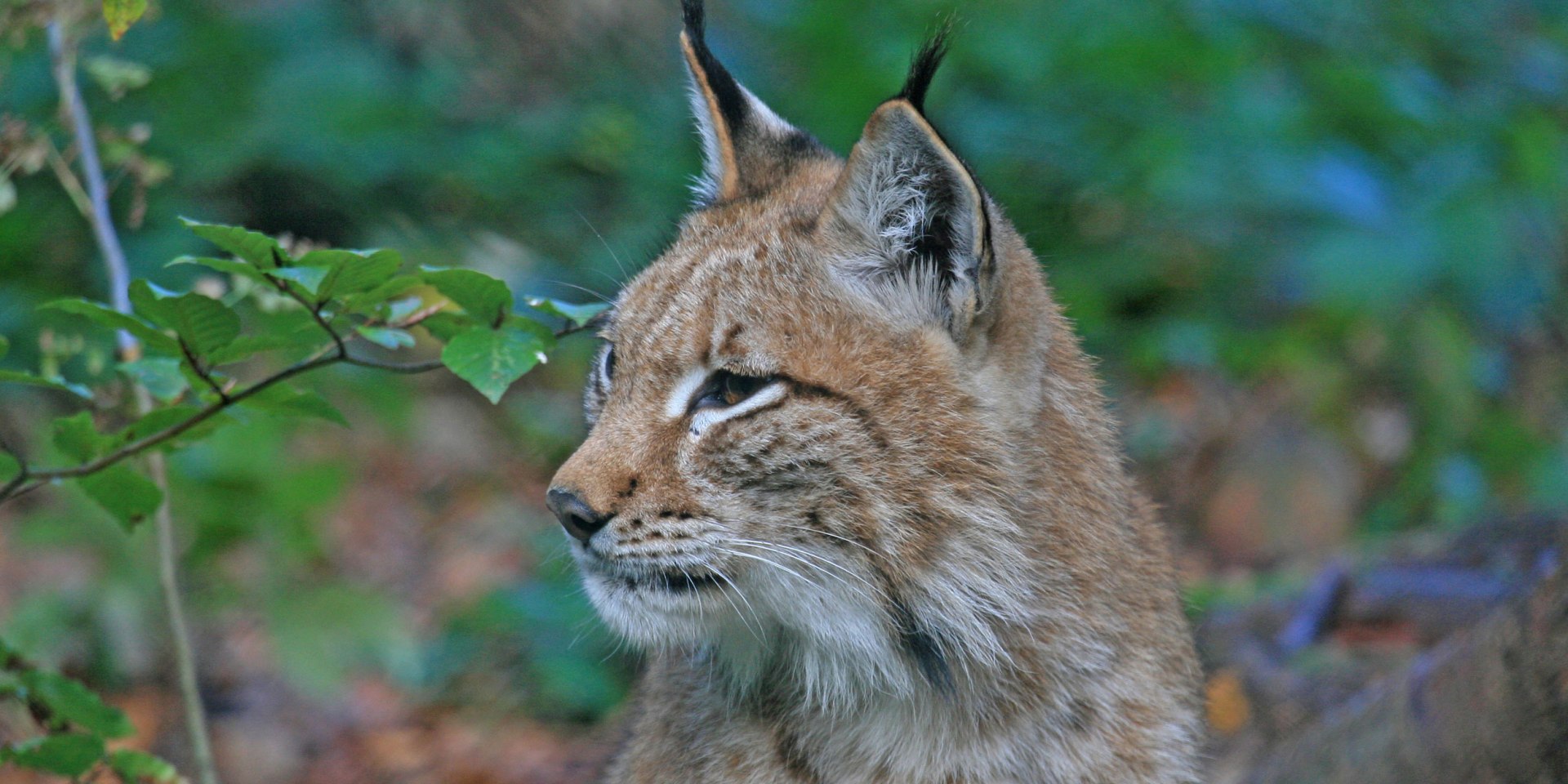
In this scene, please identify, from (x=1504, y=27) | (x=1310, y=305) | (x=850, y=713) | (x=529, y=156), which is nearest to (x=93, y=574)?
(x=529, y=156)

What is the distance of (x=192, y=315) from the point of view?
2777 mm

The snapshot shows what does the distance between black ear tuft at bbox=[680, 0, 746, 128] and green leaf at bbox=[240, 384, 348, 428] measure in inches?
50.3

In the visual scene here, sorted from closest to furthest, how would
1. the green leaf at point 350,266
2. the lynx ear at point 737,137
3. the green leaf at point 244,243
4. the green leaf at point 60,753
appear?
1. the green leaf at point 244,243
2. the green leaf at point 350,266
3. the green leaf at point 60,753
4. the lynx ear at point 737,137

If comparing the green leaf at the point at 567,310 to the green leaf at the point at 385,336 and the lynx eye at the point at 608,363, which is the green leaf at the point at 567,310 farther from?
the green leaf at the point at 385,336

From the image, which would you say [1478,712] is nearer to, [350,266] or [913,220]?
[913,220]

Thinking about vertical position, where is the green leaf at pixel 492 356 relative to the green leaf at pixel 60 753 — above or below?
above

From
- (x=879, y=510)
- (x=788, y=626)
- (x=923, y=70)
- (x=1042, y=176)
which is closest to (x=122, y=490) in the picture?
(x=788, y=626)

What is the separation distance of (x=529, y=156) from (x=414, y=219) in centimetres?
73

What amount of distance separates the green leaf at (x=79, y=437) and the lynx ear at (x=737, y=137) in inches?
65.2

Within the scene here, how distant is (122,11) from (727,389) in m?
1.42

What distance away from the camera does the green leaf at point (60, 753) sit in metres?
3.04

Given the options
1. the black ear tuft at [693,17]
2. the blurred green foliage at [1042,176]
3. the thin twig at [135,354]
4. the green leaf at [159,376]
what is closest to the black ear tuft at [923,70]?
the black ear tuft at [693,17]

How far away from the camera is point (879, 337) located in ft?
10.2

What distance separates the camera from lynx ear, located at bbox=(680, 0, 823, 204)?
12.1 feet
